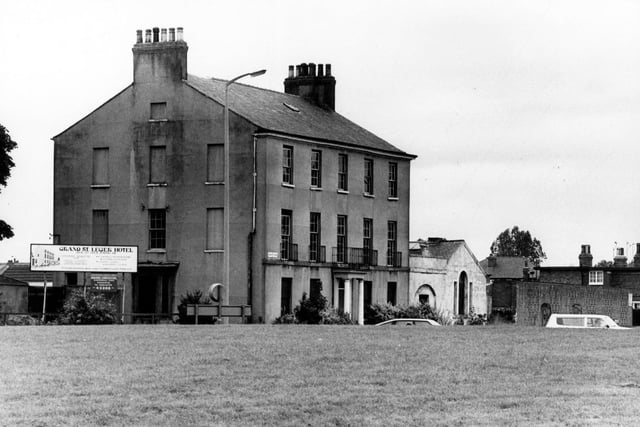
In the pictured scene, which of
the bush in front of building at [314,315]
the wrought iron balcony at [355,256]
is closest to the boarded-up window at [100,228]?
the bush in front of building at [314,315]

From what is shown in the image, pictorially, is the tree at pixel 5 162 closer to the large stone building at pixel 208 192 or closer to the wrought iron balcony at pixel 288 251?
the large stone building at pixel 208 192

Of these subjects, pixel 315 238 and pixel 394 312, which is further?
pixel 315 238

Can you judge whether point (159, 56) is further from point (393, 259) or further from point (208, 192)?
point (393, 259)

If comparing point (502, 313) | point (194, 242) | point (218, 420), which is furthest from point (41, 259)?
point (502, 313)

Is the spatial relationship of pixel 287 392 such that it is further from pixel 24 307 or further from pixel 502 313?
pixel 502 313

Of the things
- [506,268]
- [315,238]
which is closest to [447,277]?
[315,238]

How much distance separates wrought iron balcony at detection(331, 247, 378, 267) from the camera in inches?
2852

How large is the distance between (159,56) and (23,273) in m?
42.1

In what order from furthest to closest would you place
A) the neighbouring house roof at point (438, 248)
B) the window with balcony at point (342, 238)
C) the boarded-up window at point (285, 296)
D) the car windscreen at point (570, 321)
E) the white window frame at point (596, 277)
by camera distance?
the white window frame at point (596, 277), the neighbouring house roof at point (438, 248), the window with balcony at point (342, 238), the boarded-up window at point (285, 296), the car windscreen at point (570, 321)

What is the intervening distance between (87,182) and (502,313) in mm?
39805

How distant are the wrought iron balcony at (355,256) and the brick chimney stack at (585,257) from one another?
42.9 metres

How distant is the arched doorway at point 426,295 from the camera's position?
79781 millimetres

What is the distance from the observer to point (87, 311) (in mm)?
53938

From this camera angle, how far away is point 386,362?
26.2 meters
